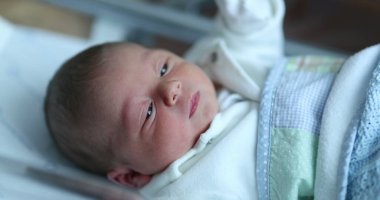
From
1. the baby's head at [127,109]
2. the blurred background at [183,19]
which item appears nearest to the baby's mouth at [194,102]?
the baby's head at [127,109]

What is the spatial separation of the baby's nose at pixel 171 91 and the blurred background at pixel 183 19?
1.35 feet

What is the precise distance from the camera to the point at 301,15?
4.88ft

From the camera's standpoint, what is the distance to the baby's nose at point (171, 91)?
0.82 metres

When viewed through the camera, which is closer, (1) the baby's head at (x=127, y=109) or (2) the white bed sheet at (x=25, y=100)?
(2) the white bed sheet at (x=25, y=100)

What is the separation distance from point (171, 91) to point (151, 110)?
2.1 inches

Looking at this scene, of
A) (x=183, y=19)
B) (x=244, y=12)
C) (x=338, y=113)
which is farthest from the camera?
(x=183, y=19)

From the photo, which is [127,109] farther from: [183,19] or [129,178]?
[183,19]

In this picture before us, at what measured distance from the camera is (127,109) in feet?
2.73

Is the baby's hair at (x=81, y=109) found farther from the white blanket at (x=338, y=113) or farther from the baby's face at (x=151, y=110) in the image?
the white blanket at (x=338, y=113)

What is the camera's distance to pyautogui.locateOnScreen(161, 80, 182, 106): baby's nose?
82cm

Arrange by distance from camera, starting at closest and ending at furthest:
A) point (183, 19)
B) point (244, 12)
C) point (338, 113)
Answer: point (338, 113)
point (244, 12)
point (183, 19)

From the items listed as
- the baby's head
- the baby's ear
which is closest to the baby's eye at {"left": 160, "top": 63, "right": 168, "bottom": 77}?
the baby's head

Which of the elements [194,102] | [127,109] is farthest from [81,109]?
[194,102]

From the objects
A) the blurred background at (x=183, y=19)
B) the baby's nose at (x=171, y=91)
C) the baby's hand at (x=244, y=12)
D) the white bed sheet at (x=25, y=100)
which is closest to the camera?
the white bed sheet at (x=25, y=100)
